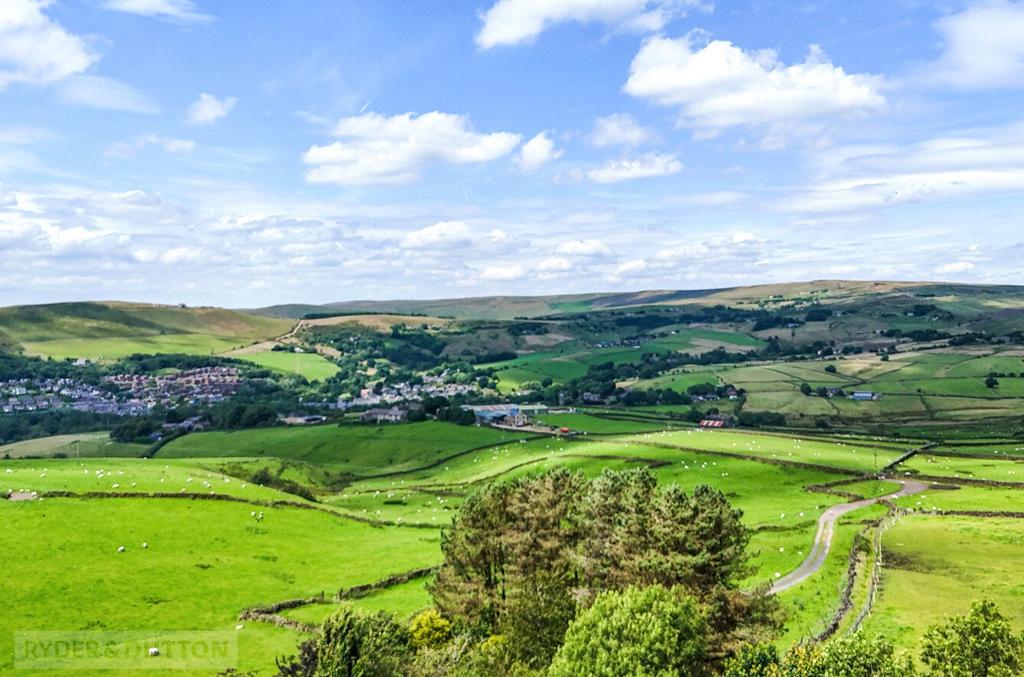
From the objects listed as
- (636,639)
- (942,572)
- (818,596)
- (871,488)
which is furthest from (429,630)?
(871,488)

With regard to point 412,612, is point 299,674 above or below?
above

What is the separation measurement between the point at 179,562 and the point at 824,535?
6355 centimetres

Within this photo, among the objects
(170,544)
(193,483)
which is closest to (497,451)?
(193,483)

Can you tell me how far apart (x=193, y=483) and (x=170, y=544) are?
22.7 metres

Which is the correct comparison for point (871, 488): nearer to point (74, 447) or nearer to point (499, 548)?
point (499, 548)

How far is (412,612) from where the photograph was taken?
5516 cm

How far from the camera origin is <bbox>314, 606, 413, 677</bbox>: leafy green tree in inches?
1400

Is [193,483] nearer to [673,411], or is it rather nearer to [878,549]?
[878,549]

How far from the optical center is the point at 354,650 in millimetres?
36156

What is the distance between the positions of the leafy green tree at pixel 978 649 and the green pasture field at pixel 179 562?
1508 inches

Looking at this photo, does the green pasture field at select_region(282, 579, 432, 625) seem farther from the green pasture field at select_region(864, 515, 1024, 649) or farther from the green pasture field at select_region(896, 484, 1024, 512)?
the green pasture field at select_region(896, 484, 1024, 512)

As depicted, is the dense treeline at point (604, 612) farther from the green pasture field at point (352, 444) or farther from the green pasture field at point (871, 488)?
the green pasture field at point (352, 444)

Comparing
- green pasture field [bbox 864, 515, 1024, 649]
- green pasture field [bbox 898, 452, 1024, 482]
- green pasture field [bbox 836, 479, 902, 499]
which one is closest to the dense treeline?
green pasture field [bbox 864, 515, 1024, 649]

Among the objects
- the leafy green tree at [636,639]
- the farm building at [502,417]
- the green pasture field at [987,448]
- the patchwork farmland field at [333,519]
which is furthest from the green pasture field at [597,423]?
the leafy green tree at [636,639]
